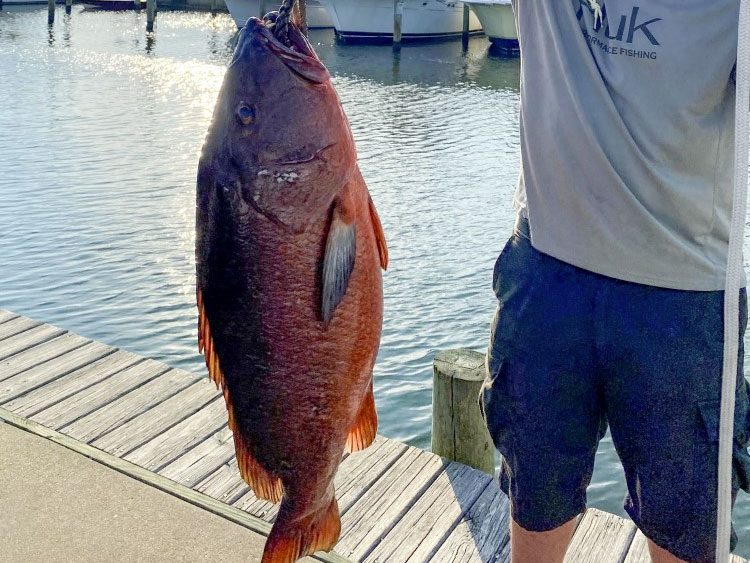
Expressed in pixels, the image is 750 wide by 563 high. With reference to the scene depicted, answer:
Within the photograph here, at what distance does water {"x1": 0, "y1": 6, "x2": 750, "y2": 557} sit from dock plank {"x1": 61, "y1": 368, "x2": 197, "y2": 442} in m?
2.02

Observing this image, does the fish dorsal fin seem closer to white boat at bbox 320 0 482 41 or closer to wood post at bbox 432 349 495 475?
wood post at bbox 432 349 495 475

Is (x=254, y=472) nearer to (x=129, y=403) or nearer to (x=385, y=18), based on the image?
(x=129, y=403)

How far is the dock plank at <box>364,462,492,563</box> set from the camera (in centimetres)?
336

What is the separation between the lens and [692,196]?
187 cm

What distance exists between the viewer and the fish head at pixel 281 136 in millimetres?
1550

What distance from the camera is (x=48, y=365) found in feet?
15.9

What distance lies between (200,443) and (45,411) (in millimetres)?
897

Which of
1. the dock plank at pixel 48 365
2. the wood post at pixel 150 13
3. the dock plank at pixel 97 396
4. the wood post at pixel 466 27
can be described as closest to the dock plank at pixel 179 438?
the dock plank at pixel 97 396

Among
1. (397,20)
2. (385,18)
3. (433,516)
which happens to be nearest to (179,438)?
(433,516)

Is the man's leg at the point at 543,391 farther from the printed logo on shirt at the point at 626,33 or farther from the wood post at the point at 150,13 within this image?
the wood post at the point at 150,13

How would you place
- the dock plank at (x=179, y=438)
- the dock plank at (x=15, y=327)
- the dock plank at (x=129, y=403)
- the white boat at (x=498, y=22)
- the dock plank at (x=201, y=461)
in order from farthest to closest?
the white boat at (x=498, y=22) < the dock plank at (x=15, y=327) < the dock plank at (x=129, y=403) < the dock plank at (x=179, y=438) < the dock plank at (x=201, y=461)

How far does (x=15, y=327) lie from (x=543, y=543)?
13.9ft

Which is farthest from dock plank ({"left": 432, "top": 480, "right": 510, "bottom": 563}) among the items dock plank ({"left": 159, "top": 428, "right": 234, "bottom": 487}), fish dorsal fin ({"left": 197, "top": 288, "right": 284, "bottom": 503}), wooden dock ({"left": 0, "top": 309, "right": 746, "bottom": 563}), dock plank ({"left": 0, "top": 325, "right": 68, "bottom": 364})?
dock plank ({"left": 0, "top": 325, "right": 68, "bottom": 364})

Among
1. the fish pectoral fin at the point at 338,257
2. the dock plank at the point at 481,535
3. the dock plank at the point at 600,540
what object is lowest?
the dock plank at the point at 481,535
